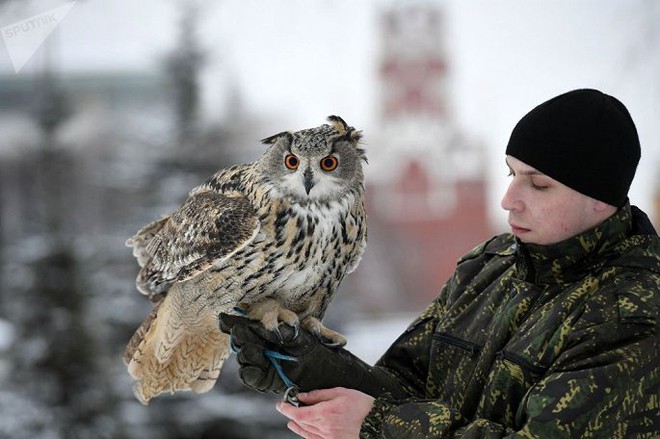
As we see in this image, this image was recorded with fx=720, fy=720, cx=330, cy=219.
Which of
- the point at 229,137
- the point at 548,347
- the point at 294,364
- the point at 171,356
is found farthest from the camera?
the point at 229,137

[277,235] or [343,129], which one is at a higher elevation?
[343,129]

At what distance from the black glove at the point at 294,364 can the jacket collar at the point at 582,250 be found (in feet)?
1.45

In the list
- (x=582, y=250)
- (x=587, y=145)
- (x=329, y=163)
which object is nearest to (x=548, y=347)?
(x=582, y=250)

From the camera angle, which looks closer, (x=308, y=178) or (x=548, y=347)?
(x=548, y=347)

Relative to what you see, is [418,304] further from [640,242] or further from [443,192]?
[640,242]

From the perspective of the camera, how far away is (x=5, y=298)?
470 centimetres

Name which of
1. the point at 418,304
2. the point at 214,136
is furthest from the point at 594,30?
the point at 214,136

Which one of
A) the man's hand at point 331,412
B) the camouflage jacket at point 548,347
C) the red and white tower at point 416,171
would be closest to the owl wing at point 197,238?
the man's hand at point 331,412

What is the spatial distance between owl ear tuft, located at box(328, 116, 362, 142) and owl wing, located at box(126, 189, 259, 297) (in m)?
0.26

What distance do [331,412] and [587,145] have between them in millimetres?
671

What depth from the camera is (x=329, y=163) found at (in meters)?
1.61

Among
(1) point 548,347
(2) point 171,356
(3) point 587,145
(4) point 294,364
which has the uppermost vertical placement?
(3) point 587,145

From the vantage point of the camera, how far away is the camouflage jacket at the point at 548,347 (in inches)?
43.5

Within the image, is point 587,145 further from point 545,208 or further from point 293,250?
point 293,250
